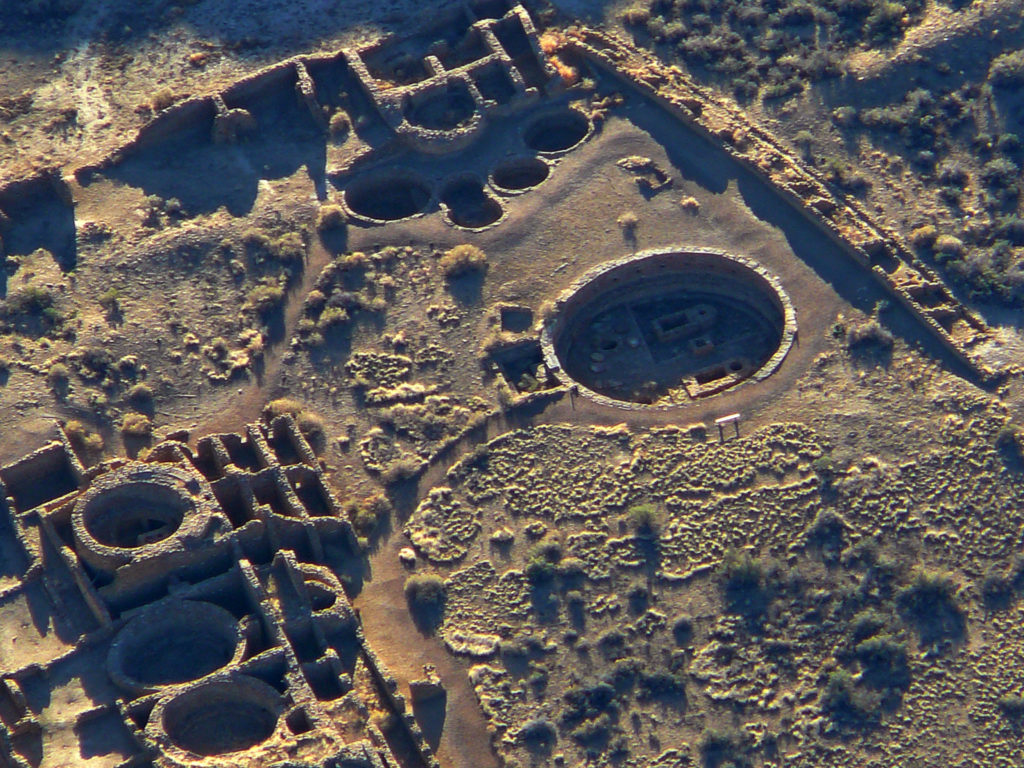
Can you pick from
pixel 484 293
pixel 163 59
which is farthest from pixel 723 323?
pixel 163 59

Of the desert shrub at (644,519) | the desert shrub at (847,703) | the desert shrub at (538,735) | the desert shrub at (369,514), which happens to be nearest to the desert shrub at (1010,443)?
the desert shrub at (847,703)

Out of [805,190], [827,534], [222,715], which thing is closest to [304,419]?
[222,715]

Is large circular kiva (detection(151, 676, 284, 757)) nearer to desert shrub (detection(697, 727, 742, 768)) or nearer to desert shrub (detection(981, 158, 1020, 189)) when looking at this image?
desert shrub (detection(697, 727, 742, 768))

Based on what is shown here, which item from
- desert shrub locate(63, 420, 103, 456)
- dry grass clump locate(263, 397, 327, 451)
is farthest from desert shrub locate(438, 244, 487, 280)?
desert shrub locate(63, 420, 103, 456)

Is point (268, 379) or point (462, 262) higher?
point (462, 262)

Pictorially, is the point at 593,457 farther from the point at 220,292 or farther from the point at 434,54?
the point at 434,54

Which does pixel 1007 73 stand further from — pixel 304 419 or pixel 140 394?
pixel 140 394
